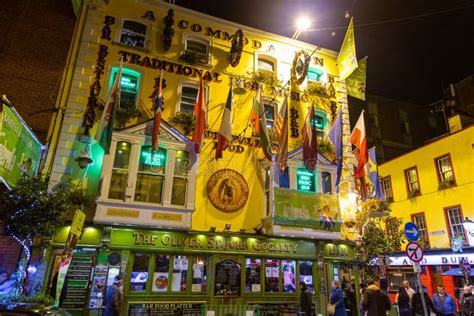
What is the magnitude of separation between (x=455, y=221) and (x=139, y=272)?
907 inches

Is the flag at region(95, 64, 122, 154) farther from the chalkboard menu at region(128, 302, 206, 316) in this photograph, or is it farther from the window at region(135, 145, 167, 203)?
the chalkboard menu at region(128, 302, 206, 316)

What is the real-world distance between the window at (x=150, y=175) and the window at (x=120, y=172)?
0.52 metres

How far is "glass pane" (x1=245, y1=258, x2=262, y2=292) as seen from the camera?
13391 mm

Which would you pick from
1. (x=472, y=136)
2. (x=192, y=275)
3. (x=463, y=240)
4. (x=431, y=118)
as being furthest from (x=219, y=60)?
(x=431, y=118)

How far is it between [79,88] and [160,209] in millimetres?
6307

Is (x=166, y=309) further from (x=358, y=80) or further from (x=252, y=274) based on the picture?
(x=358, y=80)

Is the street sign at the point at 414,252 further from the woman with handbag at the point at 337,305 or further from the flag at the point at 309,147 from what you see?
the flag at the point at 309,147

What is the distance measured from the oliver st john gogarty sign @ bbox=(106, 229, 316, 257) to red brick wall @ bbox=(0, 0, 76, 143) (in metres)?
5.17

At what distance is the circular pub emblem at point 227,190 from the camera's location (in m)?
14.1

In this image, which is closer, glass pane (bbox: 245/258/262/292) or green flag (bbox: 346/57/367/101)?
glass pane (bbox: 245/258/262/292)

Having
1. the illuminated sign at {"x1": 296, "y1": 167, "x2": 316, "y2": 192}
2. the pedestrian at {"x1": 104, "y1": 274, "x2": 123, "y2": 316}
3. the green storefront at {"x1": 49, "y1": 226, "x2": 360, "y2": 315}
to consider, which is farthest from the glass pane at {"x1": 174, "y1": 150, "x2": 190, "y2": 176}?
the illuminated sign at {"x1": 296, "y1": 167, "x2": 316, "y2": 192}

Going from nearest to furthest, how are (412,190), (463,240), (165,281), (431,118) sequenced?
1. (165,281)
2. (463,240)
3. (412,190)
4. (431,118)

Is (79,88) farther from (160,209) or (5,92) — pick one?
(160,209)

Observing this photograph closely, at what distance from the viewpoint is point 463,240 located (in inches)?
870
